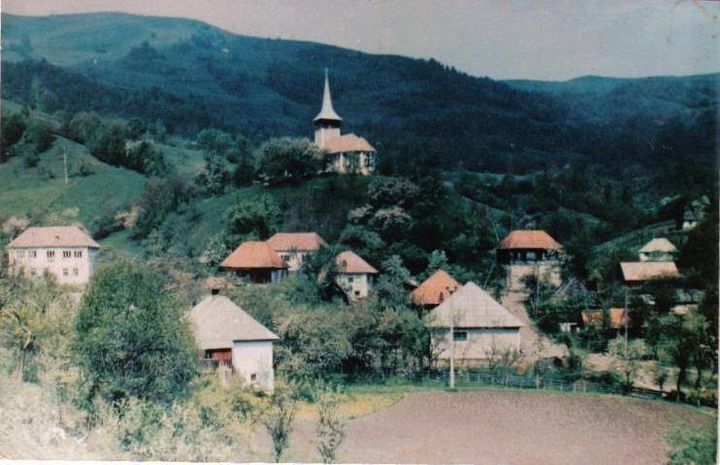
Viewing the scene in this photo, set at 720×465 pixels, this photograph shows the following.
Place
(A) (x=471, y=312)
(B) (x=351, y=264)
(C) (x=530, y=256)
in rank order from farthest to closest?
(C) (x=530, y=256) < (B) (x=351, y=264) < (A) (x=471, y=312)

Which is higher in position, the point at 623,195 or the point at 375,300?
the point at 623,195

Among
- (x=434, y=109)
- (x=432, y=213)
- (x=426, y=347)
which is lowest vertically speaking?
(x=426, y=347)

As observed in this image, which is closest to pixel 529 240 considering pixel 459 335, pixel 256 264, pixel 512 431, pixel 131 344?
pixel 459 335

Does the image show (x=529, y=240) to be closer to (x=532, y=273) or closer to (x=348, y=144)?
(x=532, y=273)

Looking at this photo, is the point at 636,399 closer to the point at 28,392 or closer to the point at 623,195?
the point at 623,195

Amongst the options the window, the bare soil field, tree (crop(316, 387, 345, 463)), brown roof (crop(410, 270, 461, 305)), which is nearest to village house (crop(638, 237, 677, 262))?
the bare soil field

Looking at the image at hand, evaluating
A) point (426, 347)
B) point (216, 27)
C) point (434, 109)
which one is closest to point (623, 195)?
point (434, 109)

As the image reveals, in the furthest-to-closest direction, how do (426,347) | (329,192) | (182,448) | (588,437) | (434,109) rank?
1. (329,192)
2. (434,109)
3. (426,347)
4. (588,437)
5. (182,448)
